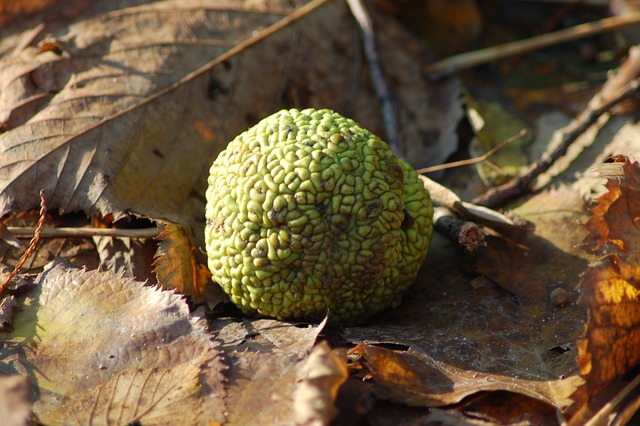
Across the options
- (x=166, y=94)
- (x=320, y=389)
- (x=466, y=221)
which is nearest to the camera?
(x=320, y=389)

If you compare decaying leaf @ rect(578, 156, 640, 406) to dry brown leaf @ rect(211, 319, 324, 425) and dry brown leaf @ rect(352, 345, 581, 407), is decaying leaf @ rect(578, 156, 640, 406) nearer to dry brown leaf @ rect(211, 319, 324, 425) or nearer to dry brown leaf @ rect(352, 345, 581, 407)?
dry brown leaf @ rect(352, 345, 581, 407)

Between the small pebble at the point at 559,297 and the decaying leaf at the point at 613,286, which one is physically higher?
the decaying leaf at the point at 613,286

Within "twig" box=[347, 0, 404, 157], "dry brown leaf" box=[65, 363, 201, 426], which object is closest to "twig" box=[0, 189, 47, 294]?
"dry brown leaf" box=[65, 363, 201, 426]

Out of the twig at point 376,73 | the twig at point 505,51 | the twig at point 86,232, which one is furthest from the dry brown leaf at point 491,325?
the twig at point 505,51

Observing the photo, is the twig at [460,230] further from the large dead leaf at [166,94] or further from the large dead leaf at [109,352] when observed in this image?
the large dead leaf at [109,352]

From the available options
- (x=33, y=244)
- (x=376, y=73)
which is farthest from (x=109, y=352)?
(x=376, y=73)

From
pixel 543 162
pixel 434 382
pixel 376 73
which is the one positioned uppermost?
pixel 376 73

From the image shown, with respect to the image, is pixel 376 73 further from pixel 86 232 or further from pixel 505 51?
pixel 86 232
